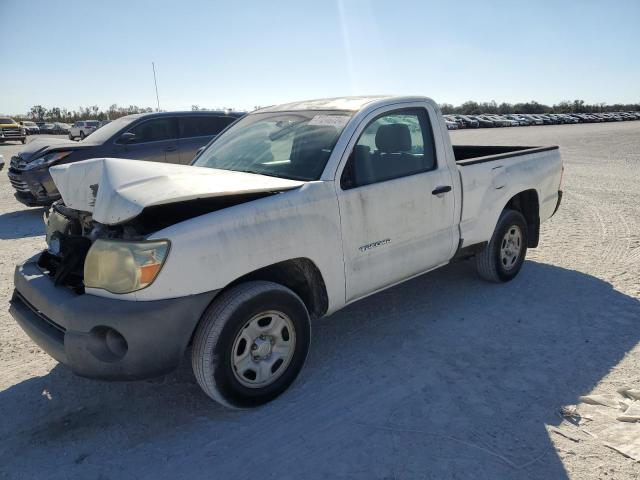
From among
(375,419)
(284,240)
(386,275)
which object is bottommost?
(375,419)

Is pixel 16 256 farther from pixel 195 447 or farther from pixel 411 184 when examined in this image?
pixel 411 184

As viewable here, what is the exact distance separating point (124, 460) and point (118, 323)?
747 mm

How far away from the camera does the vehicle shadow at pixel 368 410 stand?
2.50 meters

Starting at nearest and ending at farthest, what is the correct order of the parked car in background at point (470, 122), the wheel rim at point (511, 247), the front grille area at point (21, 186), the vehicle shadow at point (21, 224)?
the wheel rim at point (511, 247)
the vehicle shadow at point (21, 224)
the front grille area at point (21, 186)
the parked car in background at point (470, 122)

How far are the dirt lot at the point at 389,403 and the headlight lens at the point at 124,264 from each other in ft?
2.98

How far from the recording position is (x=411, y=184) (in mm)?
3660

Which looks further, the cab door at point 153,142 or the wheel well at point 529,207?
the cab door at point 153,142

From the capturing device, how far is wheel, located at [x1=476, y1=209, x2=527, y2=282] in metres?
4.69

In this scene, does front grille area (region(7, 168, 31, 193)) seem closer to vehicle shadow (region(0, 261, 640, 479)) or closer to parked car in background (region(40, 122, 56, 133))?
vehicle shadow (region(0, 261, 640, 479))

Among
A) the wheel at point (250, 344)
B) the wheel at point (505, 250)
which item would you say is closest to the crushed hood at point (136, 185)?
the wheel at point (250, 344)

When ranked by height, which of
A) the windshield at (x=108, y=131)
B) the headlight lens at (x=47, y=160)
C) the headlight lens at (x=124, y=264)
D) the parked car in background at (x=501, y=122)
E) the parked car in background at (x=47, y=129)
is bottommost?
the headlight lens at (x=124, y=264)

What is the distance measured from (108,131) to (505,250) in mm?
7091

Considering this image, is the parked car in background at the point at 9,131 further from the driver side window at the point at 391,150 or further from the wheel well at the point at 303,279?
the wheel well at the point at 303,279

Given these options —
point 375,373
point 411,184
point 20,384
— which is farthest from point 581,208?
point 20,384
